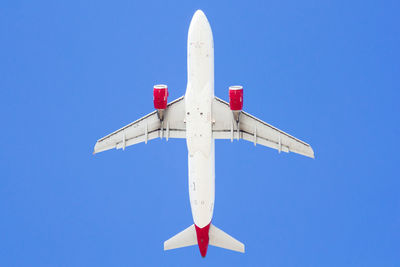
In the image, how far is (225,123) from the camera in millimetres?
41031

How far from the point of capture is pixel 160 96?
40438 millimetres

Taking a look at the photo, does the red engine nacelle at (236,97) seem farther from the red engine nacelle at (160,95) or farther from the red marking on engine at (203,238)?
the red marking on engine at (203,238)

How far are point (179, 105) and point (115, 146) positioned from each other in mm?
4527

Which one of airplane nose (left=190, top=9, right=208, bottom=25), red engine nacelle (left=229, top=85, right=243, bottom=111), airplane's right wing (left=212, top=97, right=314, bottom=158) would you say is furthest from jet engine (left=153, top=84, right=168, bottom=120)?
airplane nose (left=190, top=9, right=208, bottom=25)

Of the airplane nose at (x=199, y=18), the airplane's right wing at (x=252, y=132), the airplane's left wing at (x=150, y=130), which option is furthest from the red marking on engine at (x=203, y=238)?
the airplane nose at (x=199, y=18)

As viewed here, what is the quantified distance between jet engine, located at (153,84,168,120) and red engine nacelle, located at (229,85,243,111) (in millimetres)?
3647

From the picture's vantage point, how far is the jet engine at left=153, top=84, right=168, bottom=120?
4041 centimetres

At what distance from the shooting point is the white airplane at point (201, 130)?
39.9 metres

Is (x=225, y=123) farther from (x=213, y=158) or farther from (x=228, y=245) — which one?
(x=228, y=245)

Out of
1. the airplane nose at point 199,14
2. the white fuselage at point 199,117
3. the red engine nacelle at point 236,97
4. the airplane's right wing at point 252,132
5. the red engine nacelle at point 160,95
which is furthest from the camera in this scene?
the airplane's right wing at point 252,132

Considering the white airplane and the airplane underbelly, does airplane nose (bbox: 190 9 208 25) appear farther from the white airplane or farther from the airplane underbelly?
the airplane underbelly

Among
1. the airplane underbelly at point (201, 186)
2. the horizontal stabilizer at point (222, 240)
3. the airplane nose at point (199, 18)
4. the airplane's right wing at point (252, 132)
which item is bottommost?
Answer: the horizontal stabilizer at point (222, 240)

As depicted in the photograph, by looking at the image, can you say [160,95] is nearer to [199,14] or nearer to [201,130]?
[201,130]

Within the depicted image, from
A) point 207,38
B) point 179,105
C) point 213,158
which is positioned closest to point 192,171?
point 213,158
